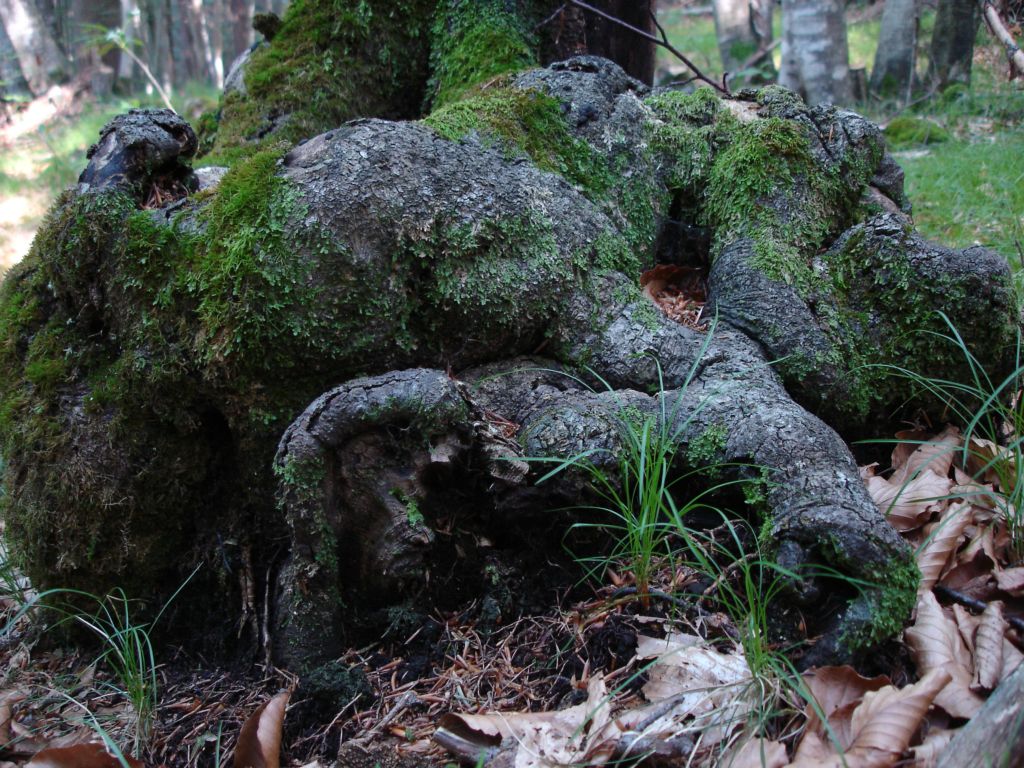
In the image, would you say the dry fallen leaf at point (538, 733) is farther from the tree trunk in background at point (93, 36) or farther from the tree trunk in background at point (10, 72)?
the tree trunk in background at point (10, 72)

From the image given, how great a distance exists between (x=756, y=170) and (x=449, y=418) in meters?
1.74

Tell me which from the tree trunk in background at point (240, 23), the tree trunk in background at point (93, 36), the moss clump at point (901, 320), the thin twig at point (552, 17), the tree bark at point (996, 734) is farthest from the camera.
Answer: the tree trunk in background at point (240, 23)

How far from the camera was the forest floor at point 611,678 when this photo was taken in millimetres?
1720

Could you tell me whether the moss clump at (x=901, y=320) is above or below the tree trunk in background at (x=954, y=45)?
below

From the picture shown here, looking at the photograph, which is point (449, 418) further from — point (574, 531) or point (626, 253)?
point (626, 253)

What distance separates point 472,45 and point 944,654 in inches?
128

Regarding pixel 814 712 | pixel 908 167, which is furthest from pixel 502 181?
pixel 908 167

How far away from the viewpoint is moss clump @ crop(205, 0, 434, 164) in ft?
11.9

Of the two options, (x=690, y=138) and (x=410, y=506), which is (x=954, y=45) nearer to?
(x=690, y=138)

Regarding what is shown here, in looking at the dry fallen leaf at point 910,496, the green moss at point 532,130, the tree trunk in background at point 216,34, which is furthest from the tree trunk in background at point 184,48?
the dry fallen leaf at point 910,496

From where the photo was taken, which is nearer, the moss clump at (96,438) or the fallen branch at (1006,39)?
the moss clump at (96,438)

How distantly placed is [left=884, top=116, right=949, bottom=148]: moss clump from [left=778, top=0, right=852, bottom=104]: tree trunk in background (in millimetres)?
851

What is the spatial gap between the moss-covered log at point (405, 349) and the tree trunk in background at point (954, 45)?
794cm

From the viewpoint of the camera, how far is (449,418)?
84.0 inches
